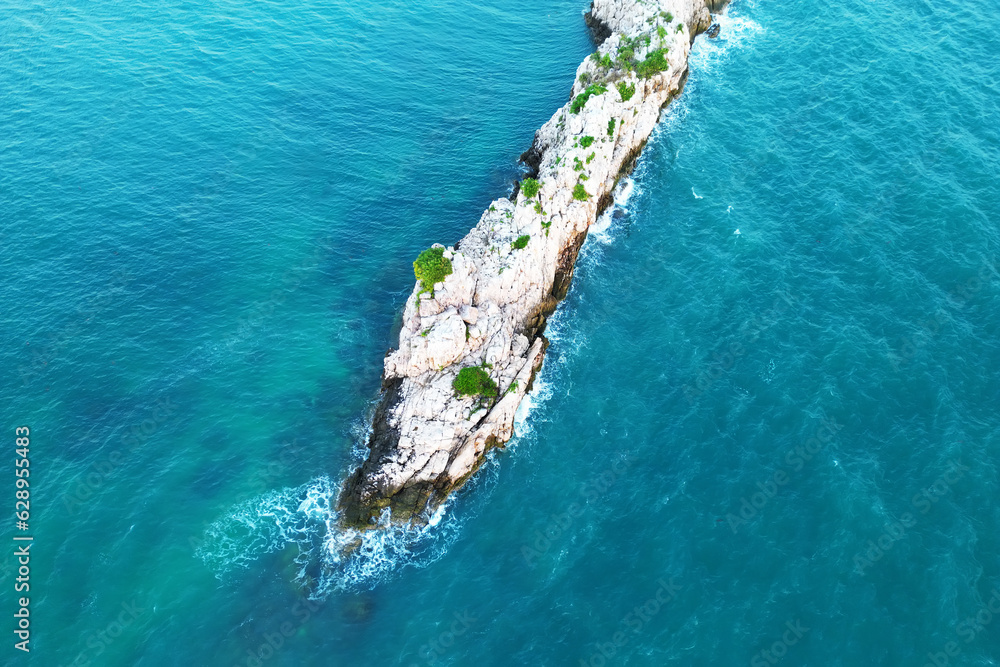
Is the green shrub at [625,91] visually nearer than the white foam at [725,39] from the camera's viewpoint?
Yes

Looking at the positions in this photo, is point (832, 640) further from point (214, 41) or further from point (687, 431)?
point (214, 41)

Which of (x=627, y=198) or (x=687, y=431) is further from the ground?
(x=627, y=198)

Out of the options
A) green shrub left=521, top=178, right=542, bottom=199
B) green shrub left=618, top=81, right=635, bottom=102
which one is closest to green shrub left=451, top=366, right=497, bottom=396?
green shrub left=521, top=178, right=542, bottom=199

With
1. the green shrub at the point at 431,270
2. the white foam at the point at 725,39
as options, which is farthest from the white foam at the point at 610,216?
the white foam at the point at 725,39

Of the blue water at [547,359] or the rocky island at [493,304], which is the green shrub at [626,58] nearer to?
the rocky island at [493,304]

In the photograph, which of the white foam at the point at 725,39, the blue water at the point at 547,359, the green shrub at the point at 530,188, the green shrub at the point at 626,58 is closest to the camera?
the blue water at the point at 547,359

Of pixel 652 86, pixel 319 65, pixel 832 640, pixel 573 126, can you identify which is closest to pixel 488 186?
pixel 573 126

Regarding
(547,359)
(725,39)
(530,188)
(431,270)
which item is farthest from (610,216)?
(725,39)
